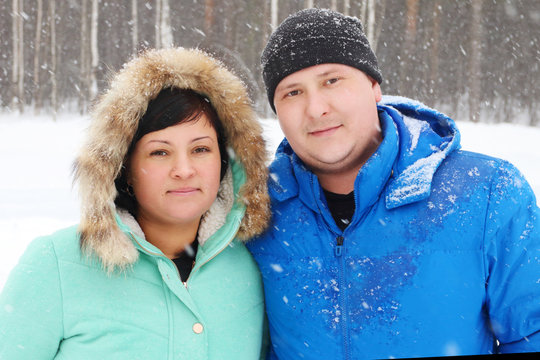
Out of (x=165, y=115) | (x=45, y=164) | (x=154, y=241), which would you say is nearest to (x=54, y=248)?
(x=154, y=241)

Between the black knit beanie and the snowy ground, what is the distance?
10.5 feet

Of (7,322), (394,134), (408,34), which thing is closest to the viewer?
(7,322)

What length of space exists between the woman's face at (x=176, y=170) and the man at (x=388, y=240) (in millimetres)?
345

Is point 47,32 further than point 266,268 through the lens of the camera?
Yes

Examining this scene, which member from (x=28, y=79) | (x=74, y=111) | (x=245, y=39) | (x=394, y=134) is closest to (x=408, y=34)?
(x=245, y=39)

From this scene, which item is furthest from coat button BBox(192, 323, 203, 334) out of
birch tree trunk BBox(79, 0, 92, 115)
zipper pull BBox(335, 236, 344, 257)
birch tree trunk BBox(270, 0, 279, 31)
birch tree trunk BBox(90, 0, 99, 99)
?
birch tree trunk BBox(79, 0, 92, 115)

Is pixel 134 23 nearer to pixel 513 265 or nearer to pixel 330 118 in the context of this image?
pixel 330 118

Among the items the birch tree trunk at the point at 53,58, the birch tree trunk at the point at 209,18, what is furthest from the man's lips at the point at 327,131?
the birch tree trunk at the point at 53,58

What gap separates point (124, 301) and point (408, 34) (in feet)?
42.5

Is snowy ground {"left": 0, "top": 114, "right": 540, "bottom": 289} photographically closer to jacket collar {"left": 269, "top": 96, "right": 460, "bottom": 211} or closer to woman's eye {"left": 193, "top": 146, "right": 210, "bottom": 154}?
woman's eye {"left": 193, "top": 146, "right": 210, "bottom": 154}

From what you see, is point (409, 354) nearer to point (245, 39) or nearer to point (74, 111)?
point (245, 39)

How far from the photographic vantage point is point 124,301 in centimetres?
167

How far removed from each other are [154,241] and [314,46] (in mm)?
1088

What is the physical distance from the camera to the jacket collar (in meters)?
1.70
